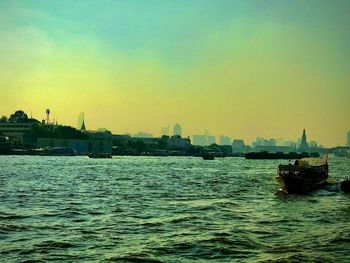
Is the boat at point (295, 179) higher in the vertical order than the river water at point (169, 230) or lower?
higher

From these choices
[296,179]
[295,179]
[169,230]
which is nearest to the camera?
[169,230]

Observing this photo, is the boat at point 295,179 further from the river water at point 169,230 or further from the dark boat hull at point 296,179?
A: the river water at point 169,230

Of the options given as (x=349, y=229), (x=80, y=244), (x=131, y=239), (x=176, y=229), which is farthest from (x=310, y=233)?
(x=80, y=244)

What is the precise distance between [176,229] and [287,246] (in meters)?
6.62

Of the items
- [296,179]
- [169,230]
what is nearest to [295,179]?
[296,179]

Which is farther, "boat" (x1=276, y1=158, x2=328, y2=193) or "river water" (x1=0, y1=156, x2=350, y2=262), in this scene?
"boat" (x1=276, y1=158, x2=328, y2=193)

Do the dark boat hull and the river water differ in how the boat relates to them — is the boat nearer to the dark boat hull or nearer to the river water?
the dark boat hull

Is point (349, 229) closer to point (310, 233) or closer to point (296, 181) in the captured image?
point (310, 233)

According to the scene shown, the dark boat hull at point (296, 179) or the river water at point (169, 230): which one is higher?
the dark boat hull at point (296, 179)

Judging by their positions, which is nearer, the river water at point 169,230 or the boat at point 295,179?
the river water at point 169,230

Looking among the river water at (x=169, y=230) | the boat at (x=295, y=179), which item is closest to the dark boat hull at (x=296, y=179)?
the boat at (x=295, y=179)

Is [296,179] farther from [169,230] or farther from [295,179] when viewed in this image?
[169,230]

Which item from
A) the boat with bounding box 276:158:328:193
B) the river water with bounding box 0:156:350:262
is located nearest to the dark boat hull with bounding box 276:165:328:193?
the boat with bounding box 276:158:328:193

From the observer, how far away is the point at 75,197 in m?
44.8
